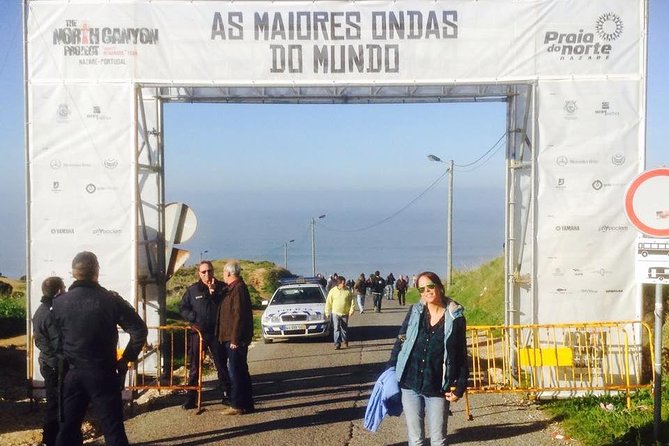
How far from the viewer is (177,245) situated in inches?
540

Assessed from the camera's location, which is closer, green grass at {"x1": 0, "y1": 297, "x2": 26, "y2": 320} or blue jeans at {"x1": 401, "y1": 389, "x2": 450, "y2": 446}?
blue jeans at {"x1": 401, "y1": 389, "x2": 450, "y2": 446}

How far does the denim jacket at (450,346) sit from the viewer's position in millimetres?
6918

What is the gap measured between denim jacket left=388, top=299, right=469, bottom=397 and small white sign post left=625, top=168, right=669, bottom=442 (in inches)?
90.4

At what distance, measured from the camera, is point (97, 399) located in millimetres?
6895

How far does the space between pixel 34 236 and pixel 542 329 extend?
743 centimetres

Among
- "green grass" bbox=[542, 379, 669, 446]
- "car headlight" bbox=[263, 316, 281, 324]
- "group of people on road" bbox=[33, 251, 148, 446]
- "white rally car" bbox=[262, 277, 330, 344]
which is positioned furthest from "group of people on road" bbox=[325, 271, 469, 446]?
"car headlight" bbox=[263, 316, 281, 324]

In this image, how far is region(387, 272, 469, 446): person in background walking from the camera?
693 cm

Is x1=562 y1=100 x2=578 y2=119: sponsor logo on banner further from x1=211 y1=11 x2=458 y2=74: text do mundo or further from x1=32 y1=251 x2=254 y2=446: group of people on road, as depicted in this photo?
x1=32 y1=251 x2=254 y2=446: group of people on road

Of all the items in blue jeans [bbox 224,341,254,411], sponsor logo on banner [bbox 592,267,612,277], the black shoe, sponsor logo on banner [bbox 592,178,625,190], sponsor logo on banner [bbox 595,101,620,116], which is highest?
sponsor logo on banner [bbox 595,101,620,116]

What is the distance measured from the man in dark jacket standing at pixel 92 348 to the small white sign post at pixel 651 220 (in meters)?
4.82

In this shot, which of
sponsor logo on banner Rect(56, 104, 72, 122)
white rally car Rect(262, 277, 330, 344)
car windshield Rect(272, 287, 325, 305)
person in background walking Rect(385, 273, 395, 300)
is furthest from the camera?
person in background walking Rect(385, 273, 395, 300)

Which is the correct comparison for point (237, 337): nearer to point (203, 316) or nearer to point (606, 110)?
point (203, 316)

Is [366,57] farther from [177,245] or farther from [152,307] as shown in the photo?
[152,307]

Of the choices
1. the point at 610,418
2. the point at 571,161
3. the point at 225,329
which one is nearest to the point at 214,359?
the point at 225,329
